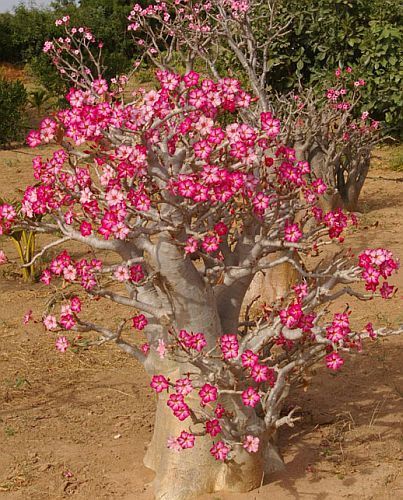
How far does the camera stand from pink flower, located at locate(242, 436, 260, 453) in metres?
3.48

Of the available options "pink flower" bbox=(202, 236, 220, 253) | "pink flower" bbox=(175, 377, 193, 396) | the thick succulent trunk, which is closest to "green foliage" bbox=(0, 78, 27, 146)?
the thick succulent trunk

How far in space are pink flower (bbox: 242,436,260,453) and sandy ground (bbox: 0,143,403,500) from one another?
1.08 feet

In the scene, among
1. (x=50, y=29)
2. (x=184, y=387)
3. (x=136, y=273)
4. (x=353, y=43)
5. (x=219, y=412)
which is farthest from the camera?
(x=50, y=29)

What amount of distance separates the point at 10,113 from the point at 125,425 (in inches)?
463

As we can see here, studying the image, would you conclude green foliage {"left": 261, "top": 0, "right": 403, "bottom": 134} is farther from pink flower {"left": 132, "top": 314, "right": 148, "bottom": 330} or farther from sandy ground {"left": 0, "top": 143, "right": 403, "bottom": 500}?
pink flower {"left": 132, "top": 314, "right": 148, "bottom": 330}

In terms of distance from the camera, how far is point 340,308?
6.32m

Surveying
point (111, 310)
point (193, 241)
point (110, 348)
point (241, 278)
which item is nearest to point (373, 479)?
point (241, 278)

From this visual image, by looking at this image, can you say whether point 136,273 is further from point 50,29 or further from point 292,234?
point 50,29

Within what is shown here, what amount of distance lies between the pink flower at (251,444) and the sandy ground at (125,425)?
1.08 feet

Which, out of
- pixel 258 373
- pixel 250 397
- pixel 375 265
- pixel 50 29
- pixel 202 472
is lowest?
pixel 202 472

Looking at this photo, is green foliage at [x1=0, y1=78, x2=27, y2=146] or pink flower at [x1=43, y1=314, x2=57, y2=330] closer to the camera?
pink flower at [x1=43, y1=314, x2=57, y2=330]

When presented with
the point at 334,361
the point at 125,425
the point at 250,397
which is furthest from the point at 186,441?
the point at 125,425

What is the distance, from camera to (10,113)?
15.4m

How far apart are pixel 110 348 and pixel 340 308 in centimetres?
182
